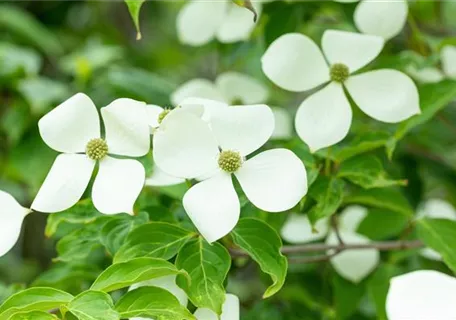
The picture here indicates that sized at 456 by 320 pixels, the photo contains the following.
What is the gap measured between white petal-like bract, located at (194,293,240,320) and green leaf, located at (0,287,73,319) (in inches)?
4.7

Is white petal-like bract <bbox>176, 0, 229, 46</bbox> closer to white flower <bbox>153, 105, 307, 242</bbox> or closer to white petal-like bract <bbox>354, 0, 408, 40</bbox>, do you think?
white petal-like bract <bbox>354, 0, 408, 40</bbox>

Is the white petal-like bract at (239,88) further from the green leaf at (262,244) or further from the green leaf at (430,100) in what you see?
the green leaf at (262,244)

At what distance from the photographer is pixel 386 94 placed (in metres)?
0.83

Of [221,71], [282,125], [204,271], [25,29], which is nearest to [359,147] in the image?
[204,271]

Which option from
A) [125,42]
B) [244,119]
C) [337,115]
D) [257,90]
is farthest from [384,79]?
[125,42]

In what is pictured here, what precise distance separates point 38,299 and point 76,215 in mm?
148

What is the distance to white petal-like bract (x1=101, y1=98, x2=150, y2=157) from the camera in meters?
0.72

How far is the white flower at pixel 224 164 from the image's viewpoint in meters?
0.69

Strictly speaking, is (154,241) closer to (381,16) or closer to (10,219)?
(10,219)

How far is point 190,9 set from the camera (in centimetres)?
112

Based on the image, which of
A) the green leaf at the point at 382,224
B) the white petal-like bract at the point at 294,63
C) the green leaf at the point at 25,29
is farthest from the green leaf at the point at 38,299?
the green leaf at the point at 25,29

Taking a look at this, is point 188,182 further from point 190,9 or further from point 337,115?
point 190,9

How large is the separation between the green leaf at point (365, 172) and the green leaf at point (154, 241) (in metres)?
0.20

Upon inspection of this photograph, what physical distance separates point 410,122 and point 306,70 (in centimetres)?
14
